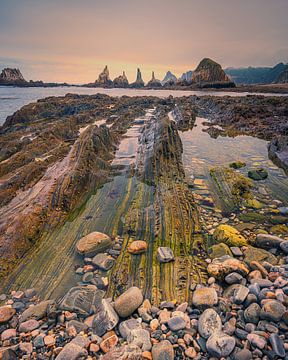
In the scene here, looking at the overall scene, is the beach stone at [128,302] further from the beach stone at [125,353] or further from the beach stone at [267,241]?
the beach stone at [267,241]

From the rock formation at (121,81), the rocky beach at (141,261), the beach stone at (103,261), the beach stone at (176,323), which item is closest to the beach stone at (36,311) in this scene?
the rocky beach at (141,261)

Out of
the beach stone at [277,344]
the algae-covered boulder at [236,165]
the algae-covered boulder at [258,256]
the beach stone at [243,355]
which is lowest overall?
the algae-covered boulder at [258,256]

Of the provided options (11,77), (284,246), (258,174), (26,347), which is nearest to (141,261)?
(26,347)

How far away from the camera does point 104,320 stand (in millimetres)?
3312

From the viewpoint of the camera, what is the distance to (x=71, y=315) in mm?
3529

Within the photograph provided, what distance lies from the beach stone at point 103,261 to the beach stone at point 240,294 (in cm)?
226

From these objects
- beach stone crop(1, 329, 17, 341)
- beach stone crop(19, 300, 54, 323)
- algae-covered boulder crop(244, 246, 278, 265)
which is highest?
algae-covered boulder crop(244, 246, 278, 265)

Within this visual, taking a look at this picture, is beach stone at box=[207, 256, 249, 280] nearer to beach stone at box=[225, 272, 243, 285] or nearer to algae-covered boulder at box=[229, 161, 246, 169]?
beach stone at box=[225, 272, 243, 285]

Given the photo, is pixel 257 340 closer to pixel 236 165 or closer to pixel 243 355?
pixel 243 355

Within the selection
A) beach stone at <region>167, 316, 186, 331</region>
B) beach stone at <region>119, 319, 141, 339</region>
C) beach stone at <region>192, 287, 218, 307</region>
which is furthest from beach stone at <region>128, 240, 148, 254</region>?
beach stone at <region>167, 316, 186, 331</region>

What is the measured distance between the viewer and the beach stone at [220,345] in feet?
9.20

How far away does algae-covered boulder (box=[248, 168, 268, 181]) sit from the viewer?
8602 mm

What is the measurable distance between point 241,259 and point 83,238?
3280 millimetres

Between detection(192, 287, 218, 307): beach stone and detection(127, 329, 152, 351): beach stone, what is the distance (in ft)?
3.03
